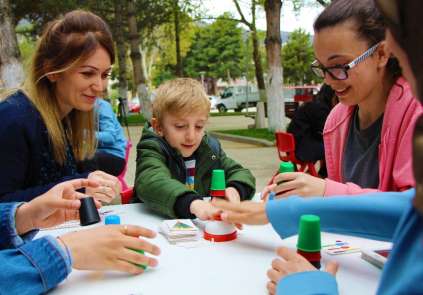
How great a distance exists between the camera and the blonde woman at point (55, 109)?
1903mm

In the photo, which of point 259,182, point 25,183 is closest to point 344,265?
point 25,183

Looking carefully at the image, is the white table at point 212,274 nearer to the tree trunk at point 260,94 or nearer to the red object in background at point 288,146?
the red object in background at point 288,146

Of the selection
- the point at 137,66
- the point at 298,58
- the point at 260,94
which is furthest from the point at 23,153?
the point at 298,58

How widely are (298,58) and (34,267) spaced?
128 ft

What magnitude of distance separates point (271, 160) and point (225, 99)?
21.8 meters

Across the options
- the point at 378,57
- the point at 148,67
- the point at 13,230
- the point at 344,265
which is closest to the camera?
the point at 344,265

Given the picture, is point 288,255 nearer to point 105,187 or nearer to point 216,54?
point 105,187

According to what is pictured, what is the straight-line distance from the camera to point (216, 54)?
142 feet

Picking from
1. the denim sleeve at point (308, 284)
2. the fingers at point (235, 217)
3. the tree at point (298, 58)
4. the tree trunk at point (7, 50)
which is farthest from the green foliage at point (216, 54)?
the denim sleeve at point (308, 284)

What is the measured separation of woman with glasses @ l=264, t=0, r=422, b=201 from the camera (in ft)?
5.46

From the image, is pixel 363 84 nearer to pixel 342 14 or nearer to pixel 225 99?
pixel 342 14

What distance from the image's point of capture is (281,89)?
10883mm

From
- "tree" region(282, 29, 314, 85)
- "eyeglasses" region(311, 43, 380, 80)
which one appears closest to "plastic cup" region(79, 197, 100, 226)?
"eyeglasses" region(311, 43, 380, 80)

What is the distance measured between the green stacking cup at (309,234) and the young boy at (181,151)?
0.87 m
